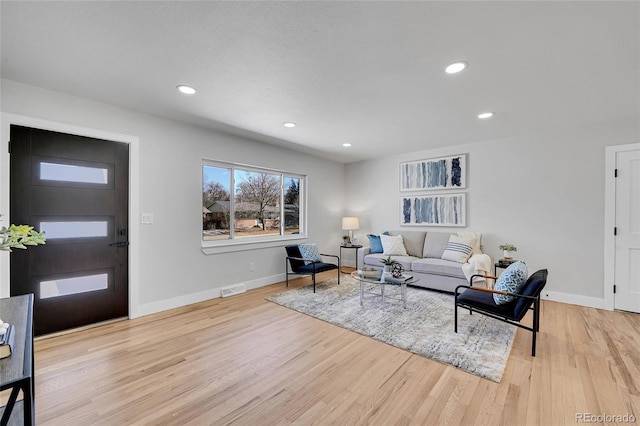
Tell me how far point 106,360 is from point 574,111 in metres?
5.48

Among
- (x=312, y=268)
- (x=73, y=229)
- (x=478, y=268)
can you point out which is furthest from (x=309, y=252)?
(x=73, y=229)

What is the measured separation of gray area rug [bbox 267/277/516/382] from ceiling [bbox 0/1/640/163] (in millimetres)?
2451

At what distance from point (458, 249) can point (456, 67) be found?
302 centimetres

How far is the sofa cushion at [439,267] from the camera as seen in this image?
4098 mm

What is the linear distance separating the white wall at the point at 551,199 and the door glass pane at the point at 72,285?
17.7 feet

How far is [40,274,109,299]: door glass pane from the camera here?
2.73 meters

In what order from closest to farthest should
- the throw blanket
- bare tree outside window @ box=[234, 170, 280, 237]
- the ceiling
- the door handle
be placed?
the ceiling
the door handle
the throw blanket
bare tree outside window @ box=[234, 170, 280, 237]

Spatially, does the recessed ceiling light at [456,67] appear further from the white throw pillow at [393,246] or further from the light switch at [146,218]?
the light switch at [146,218]

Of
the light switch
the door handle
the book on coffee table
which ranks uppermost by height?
the light switch

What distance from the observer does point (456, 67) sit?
224 centimetres

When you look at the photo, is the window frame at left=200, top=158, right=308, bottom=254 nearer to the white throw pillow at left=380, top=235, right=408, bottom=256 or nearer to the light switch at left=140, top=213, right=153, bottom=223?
the light switch at left=140, top=213, right=153, bottom=223

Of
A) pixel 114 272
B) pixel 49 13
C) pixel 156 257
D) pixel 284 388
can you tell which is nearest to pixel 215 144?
pixel 156 257

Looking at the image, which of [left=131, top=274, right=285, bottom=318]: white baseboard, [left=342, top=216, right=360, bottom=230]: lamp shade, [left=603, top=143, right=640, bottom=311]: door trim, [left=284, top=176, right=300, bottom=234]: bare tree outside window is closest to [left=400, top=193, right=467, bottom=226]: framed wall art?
[left=342, top=216, right=360, bottom=230]: lamp shade

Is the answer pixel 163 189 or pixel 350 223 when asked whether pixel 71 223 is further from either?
pixel 350 223
